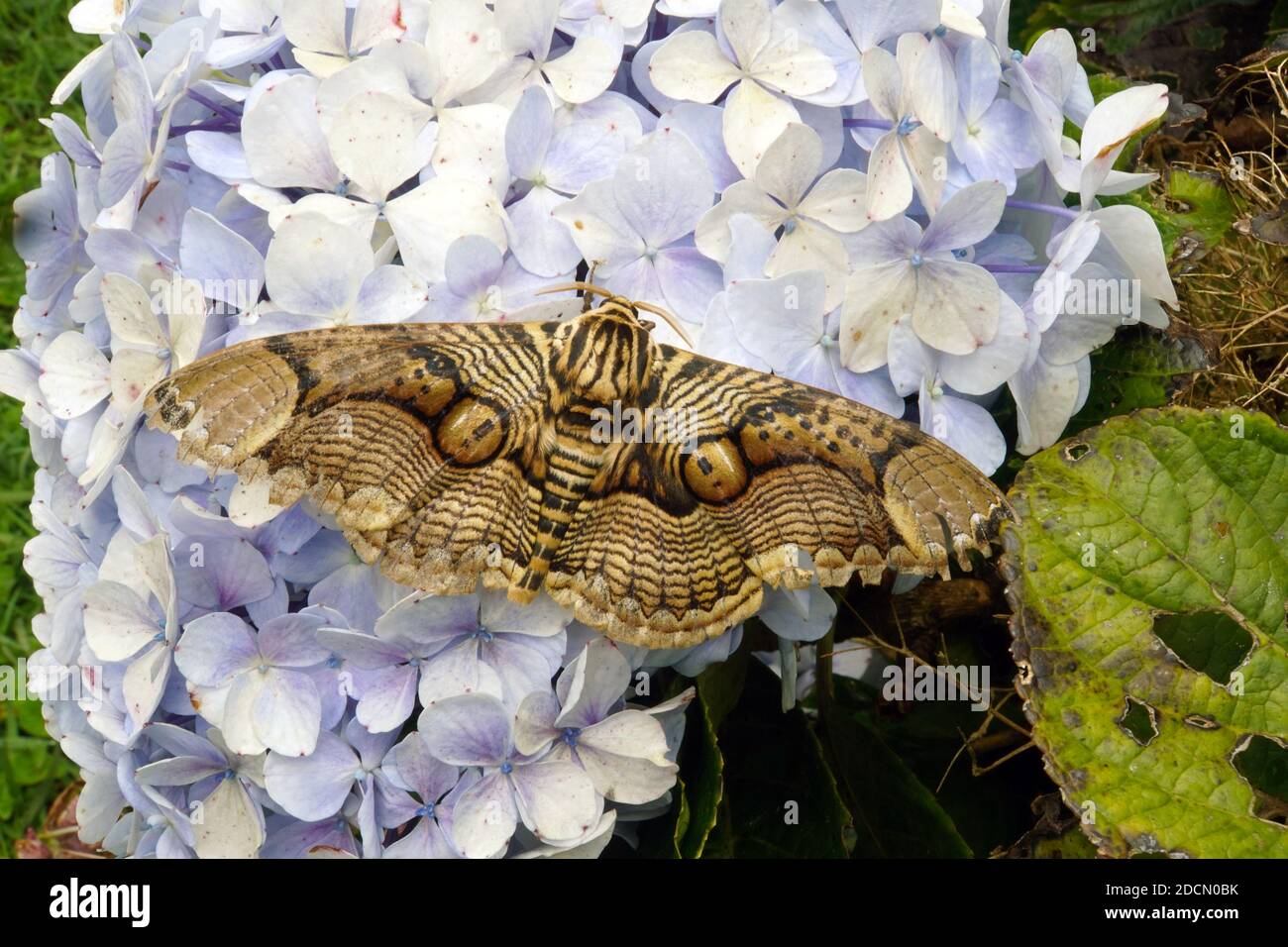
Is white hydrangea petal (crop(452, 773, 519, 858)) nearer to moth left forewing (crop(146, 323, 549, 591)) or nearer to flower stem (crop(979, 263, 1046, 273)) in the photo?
moth left forewing (crop(146, 323, 549, 591))

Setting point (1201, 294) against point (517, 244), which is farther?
point (1201, 294)

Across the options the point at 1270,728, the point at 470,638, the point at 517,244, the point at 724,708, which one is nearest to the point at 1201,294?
A: the point at 1270,728

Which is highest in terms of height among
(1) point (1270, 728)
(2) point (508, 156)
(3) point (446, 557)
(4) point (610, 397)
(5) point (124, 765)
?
(2) point (508, 156)

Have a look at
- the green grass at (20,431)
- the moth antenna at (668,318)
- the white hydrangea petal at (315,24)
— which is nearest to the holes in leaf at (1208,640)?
the moth antenna at (668,318)

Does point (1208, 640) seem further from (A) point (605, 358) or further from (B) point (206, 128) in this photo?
(B) point (206, 128)

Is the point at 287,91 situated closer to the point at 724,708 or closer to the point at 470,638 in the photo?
the point at 470,638

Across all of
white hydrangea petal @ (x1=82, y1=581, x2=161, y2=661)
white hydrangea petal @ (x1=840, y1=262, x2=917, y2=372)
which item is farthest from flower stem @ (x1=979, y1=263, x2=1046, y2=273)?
white hydrangea petal @ (x1=82, y1=581, x2=161, y2=661)

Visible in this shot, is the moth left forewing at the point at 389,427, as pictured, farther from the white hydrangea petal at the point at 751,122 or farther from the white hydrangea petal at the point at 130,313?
the white hydrangea petal at the point at 751,122

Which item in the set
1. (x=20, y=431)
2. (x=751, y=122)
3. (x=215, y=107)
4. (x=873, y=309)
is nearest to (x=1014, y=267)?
(x=873, y=309)
